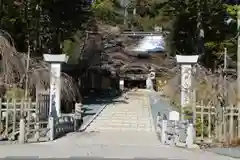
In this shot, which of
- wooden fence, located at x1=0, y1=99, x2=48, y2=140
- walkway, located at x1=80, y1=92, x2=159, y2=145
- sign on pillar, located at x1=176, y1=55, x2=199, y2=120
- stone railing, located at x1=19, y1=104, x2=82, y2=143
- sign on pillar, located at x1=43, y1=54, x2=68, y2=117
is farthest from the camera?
sign on pillar, located at x1=43, y1=54, x2=68, y2=117

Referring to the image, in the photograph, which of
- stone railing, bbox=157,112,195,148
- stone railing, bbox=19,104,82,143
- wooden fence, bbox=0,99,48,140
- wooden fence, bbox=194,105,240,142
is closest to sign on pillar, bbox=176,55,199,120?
wooden fence, bbox=194,105,240,142

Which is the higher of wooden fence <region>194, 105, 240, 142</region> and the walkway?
wooden fence <region>194, 105, 240, 142</region>

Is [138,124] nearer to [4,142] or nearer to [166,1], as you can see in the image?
[4,142]

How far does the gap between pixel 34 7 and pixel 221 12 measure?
14.7 m

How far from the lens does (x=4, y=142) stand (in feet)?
51.1

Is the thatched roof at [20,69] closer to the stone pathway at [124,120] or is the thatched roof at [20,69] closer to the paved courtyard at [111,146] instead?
the stone pathway at [124,120]

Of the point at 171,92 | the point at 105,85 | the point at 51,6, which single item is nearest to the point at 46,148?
the point at 171,92

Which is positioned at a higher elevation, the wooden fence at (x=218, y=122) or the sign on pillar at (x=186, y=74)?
the sign on pillar at (x=186, y=74)

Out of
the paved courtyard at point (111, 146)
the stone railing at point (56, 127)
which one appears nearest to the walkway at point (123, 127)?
the paved courtyard at point (111, 146)

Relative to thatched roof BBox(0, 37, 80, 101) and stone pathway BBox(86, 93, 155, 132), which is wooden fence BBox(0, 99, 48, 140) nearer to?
thatched roof BBox(0, 37, 80, 101)

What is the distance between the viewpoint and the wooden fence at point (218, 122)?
51.0ft

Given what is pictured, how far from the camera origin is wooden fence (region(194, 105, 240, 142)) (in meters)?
15.5

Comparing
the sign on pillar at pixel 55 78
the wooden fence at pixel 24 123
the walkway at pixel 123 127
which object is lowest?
the walkway at pixel 123 127

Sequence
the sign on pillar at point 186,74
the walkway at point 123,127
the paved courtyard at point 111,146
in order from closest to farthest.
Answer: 1. the paved courtyard at point 111,146
2. the walkway at point 123,127
3. the sign on pillar at point 186,74
